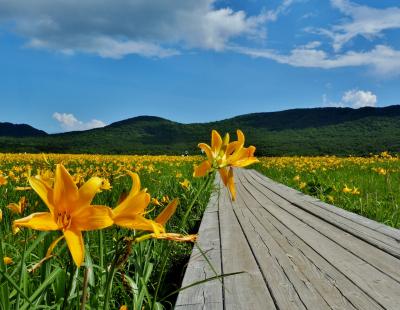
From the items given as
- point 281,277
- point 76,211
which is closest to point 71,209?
point 76,211

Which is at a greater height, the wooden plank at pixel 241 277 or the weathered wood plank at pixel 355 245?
the wooden plank at pixel 241 277

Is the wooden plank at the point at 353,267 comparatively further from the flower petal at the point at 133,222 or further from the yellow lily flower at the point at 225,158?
the flower petal at the point at 133,222

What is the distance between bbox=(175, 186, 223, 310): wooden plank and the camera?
2.12 m

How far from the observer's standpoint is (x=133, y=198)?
897mm

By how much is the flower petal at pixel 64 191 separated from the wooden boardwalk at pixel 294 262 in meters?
0.55

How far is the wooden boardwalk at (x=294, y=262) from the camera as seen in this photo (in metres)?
2.26

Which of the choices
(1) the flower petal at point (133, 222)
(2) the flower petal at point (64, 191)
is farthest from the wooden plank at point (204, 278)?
(2) the flower petal at point (64, 191)

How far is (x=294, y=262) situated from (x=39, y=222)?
2447mm

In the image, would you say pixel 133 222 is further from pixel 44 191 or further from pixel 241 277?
pixel 241 277

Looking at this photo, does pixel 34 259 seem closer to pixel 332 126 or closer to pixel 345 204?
pixel 345 204

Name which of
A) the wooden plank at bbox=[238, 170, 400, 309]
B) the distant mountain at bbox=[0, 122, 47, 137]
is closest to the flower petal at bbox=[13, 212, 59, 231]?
the wooden plank at bbox=[238, 170, 400, 309]

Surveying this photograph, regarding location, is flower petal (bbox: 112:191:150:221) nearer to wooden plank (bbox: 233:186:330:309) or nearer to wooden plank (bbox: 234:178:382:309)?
wooden plank (bbox: 233:186:330:309)

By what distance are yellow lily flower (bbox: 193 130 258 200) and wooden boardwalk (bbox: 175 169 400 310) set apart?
28cm

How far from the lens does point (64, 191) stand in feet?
2.79
